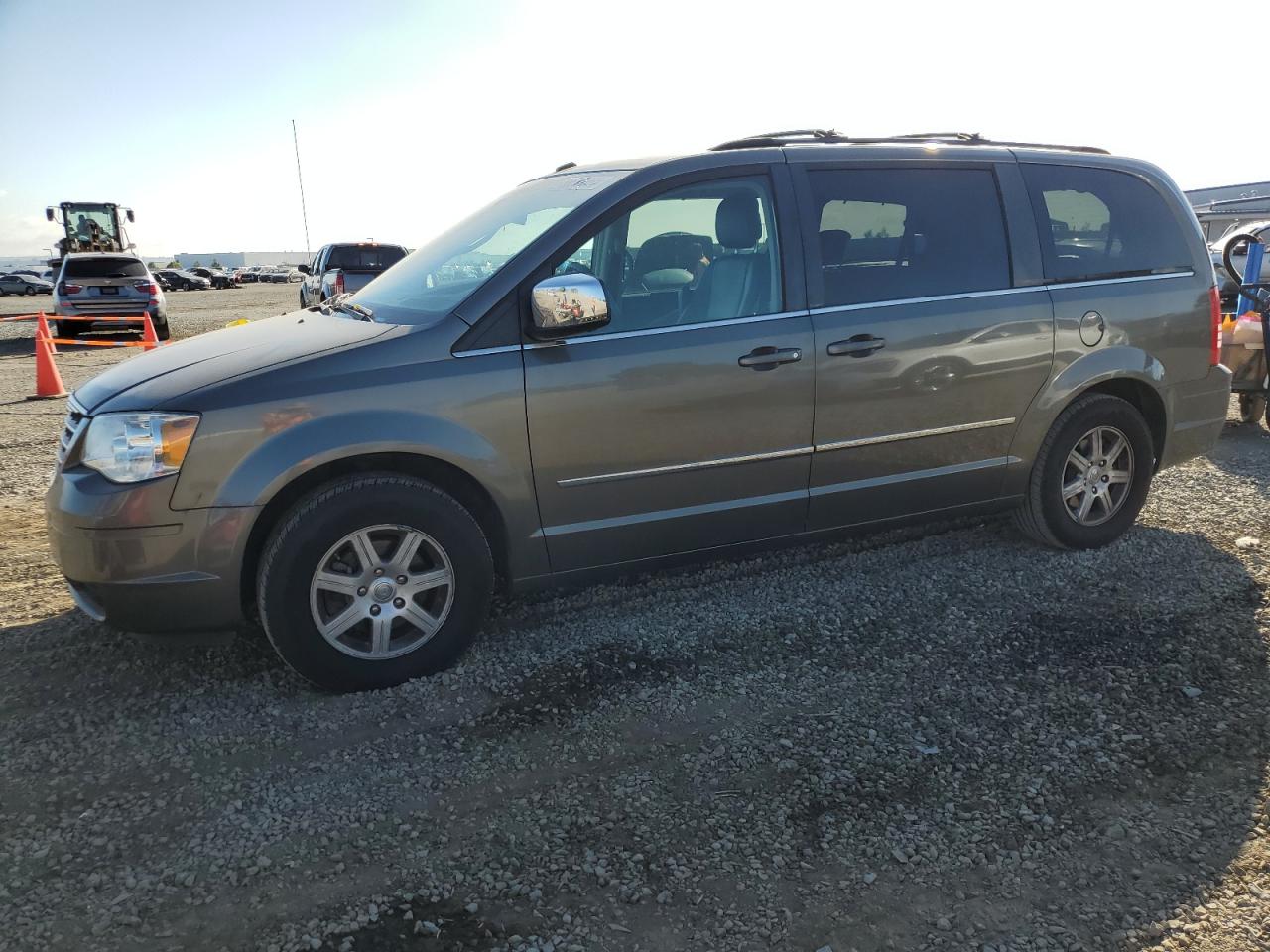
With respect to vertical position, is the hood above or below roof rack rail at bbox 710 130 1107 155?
below

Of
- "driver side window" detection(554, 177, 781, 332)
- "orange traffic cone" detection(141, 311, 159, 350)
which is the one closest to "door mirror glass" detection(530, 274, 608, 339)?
"driver side window" detection(554, 177, 781, 332)

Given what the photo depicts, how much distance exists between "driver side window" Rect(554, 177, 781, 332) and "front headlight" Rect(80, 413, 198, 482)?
5.16 feet

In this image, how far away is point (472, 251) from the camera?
4.10 m

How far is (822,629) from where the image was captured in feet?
13.0

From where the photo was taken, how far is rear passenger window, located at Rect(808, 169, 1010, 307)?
4.05 m

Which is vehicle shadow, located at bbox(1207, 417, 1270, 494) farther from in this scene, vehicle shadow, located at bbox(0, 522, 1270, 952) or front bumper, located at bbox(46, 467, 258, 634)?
front bumper, located at bbox(46, 467, 258, 634)

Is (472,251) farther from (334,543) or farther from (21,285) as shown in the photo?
(21,285)

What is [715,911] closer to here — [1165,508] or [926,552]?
[926,552]

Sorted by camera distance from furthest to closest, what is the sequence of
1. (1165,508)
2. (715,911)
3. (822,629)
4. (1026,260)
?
(1165,508) → (1026,260) → (822,629) → (715,911)

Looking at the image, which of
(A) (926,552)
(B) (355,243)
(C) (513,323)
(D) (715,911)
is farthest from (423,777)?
(B) (355,243)

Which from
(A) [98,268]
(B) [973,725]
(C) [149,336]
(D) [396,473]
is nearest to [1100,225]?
(B) [973,725]

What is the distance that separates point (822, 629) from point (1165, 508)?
289 centimetres

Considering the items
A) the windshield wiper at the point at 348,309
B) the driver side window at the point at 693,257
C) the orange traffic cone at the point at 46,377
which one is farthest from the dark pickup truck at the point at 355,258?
the driver side window at the point at 693,257

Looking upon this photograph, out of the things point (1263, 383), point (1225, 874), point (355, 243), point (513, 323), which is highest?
point (355, 243)
